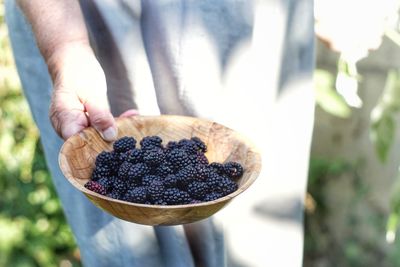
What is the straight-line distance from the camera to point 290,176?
4.31 feet

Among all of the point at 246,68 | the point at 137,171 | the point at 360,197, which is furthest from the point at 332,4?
the point at 360,197

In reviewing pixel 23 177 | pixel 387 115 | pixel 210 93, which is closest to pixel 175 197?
pixel 210 93

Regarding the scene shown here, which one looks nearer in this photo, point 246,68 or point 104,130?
point 104,130

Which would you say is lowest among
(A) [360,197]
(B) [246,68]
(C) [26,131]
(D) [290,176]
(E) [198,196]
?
(A) [360,197]

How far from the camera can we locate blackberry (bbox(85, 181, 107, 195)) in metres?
0.94

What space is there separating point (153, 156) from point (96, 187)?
10 cm

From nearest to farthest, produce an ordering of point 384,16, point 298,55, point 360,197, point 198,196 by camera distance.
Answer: point 198,196
point 298,55
point 384,16
point 360,197

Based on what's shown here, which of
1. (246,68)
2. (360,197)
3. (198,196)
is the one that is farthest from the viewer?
(360,197)

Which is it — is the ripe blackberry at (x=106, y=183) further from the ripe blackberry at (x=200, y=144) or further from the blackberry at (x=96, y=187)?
the ripe blackberry at (x=200, y=144)

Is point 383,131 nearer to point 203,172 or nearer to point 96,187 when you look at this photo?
point 203,172

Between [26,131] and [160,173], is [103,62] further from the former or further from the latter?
[26,131]

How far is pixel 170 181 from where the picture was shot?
0.98 metres

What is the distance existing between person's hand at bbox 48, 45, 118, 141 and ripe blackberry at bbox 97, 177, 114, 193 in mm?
81

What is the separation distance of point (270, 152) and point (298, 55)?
17 cm
